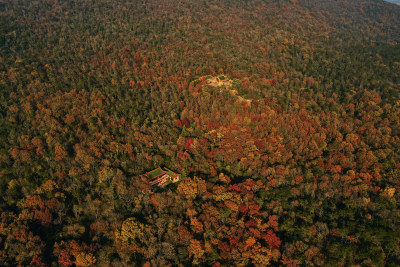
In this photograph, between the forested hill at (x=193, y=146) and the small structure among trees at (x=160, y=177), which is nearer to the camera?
the forested hill at (x=193, y=146)

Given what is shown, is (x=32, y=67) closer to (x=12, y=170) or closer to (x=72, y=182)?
(x=12, y=170)

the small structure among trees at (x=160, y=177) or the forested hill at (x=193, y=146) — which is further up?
the forested hill at (x=193, y=146)

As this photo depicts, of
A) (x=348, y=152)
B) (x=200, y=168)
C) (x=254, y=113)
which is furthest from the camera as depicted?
(x=254, y=113)

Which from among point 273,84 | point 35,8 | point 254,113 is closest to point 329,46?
point 273,84

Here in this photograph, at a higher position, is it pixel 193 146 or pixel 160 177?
pixel 193 146

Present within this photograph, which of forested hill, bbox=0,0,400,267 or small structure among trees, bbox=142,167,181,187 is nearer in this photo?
forested hill, bbox=0,0,400,267
